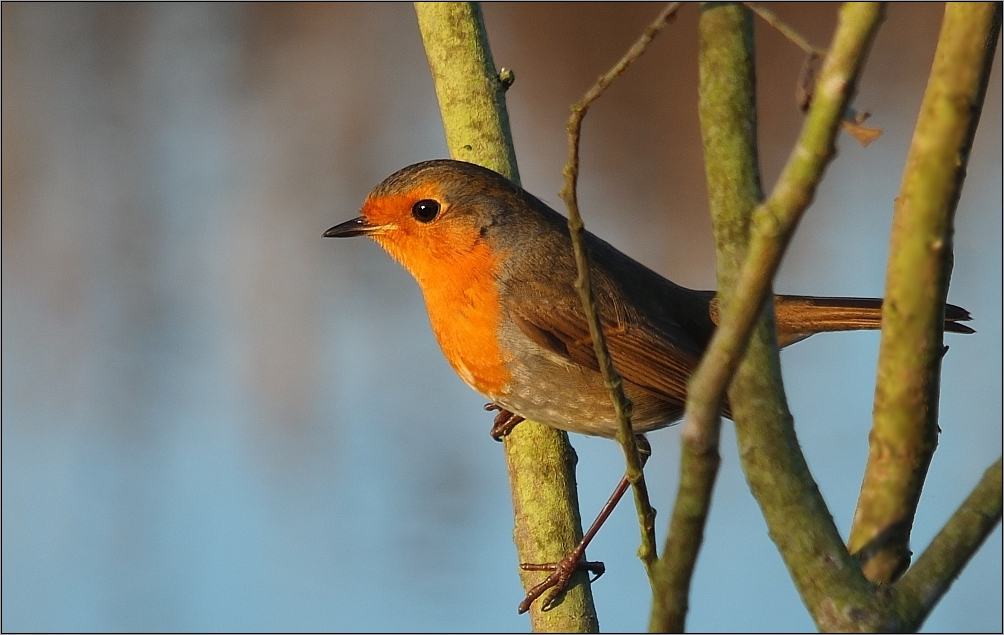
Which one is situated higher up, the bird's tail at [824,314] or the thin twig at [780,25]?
the bird's tail at [824,314]

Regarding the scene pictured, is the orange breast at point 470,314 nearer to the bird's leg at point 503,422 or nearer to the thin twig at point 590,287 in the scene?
the bird's leg at point 503,422

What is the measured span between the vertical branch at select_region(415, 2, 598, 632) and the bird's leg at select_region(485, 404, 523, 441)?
0.14ft

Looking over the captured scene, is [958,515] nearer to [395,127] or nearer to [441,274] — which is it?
[441,274]

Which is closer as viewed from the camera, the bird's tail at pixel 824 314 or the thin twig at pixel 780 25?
the thin twig at pixel 780 25

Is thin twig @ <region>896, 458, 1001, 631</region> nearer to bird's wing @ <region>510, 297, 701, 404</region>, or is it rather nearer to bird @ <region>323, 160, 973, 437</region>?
bird @ <region>323, 160, 973, 437</region>

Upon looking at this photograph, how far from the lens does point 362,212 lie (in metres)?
3.33

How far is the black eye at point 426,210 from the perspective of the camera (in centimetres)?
322

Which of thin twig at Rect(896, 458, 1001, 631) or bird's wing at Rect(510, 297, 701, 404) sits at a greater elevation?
bird's wing at Rect(510, 297, 701, 404)

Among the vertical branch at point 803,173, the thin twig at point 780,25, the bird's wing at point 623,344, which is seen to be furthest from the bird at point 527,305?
the vertical branch at point 803,173

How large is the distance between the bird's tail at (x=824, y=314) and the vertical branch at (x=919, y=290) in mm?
1800

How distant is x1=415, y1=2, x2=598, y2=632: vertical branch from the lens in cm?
274

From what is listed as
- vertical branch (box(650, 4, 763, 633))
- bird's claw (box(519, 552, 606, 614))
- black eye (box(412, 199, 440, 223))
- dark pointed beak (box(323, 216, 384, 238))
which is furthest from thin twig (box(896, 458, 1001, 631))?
dark pointed beak (box(323, 216, 384, 238))

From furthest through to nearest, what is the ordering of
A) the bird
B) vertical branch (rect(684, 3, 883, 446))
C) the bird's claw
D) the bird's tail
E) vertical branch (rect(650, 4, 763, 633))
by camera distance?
the bird's tail → the bird → the bird's claw → vertical branch (rect(650, 4, 763, 633)) → vertical branch (rect(684, 3, 883, 446))

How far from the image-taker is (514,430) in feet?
10.3
